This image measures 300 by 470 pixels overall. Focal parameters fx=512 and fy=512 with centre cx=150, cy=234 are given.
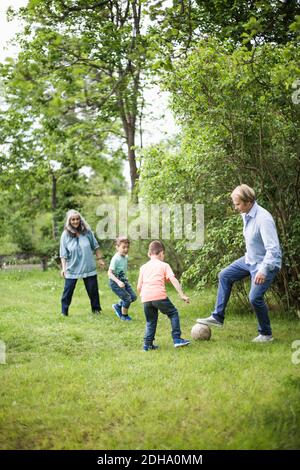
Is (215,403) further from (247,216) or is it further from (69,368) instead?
(247,216)

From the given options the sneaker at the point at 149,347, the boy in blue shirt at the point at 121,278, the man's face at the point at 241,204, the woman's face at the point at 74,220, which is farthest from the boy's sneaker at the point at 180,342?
the woman's face at the point at 74,220

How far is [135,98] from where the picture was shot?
19672 millimetres

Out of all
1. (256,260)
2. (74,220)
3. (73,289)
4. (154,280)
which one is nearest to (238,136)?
(256,260)

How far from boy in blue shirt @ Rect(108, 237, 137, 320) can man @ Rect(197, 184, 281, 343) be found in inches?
97.4

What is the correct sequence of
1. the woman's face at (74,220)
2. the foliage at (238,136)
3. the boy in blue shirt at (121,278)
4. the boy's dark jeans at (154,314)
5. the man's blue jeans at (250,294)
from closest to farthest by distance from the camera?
the man's blue jeans at (250,294)
the boy's dark jeans at (154,314)
the foliage at (238,136)
the boy in blue shirt at (121,278)
the woman's face at (74,220)

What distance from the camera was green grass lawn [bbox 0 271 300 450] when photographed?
13.6ft

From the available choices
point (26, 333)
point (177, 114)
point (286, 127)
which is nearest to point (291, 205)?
point (286, 127)

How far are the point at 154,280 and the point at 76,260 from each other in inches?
128

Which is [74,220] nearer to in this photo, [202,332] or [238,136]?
[238,136]

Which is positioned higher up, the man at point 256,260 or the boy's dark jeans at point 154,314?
the man at point 256,260

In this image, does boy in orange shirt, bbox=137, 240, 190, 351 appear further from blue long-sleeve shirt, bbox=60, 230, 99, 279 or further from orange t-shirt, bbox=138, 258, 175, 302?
blue long-sleeve shirt, bbox=60, 230, 99, 279

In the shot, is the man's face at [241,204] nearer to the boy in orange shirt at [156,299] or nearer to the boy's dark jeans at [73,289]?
the boy in orange shirt at [156,299]

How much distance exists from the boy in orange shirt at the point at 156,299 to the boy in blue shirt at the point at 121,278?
6.97 feet

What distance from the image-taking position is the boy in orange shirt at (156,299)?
6836 mm
